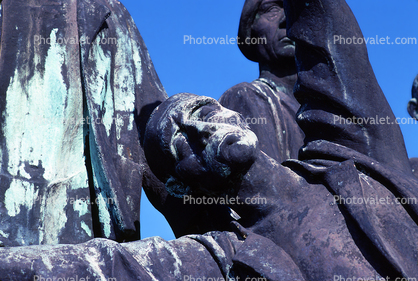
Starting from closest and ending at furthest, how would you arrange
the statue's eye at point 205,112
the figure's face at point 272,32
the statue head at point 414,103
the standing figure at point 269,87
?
1. the statue's eye at point 205,112
2. the statue head at point 414,103
3. the standing figure at point 269,87
4. the figure's face at point 272,32

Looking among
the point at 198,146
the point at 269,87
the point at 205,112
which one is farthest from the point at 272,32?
the point at 198,146

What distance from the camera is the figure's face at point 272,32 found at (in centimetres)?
458

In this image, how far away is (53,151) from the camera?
3.19 meters

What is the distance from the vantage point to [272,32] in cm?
459

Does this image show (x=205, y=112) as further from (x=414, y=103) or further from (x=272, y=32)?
(x=272, y=32)

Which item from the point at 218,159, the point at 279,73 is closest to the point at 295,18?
the point at 218,159

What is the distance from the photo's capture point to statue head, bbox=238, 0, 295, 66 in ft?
15.1

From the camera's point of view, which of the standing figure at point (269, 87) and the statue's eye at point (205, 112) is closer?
the statue's eye at point (205, 112)

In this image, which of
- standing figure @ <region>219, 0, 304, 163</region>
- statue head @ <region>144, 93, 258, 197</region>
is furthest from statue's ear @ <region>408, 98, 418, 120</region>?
statue head @ <region>144, 93, 258, 197</region>

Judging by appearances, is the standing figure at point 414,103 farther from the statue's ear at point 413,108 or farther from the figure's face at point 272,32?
the figure's face at point 272,32

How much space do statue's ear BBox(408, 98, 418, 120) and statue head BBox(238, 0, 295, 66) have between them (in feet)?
4.03

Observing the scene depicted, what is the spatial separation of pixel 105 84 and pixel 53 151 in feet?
1.53

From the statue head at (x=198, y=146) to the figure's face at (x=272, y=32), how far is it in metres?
1.78

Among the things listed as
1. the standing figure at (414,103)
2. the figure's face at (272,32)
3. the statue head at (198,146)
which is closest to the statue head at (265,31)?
the figure's face at (272,32)
